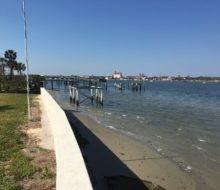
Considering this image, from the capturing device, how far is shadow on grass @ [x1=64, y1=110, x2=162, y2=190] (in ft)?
25.6

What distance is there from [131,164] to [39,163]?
3.40m

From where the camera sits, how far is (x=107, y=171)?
8938mm

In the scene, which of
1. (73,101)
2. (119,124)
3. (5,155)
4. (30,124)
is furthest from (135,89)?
(5,155)

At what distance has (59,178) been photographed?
4.98 meters

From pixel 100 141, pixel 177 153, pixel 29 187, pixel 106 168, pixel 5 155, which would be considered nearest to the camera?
pixel 29 187

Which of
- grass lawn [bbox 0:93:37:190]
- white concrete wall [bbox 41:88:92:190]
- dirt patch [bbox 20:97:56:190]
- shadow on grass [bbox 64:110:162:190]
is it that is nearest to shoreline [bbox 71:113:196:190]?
shadow on grass [bbox 64:110:162:190]

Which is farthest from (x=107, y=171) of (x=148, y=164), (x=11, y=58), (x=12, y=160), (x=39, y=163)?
(x=11, y=58)

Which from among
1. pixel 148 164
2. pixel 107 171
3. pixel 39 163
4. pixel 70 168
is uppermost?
pixel 70 168

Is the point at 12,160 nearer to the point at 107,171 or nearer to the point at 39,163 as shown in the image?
the point at 39,163

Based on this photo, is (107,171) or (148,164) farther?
(148,164)

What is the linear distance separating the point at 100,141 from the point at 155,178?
5062mm

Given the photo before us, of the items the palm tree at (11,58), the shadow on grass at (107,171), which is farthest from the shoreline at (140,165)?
the palm tree at (11,58)

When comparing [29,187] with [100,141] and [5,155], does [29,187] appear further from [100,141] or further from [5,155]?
[100,141]

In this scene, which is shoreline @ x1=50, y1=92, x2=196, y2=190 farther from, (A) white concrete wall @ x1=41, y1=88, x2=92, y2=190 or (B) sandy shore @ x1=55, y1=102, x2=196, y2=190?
(A) white concrete wall @ x1=41, y1=88, x2=92, y2=190
